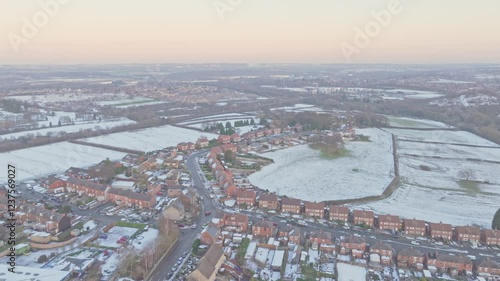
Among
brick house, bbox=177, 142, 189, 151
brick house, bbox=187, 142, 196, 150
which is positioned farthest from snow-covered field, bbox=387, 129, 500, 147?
brick house, bbox=177, 142, 189, 151

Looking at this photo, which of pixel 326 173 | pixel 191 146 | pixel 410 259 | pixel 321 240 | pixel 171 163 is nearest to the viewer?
pixel 410 259

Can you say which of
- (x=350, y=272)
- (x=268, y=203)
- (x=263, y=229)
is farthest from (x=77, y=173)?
(x=350, y=272)

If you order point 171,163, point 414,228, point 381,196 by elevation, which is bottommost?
point 381,196

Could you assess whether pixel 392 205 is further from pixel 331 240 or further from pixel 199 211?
pixel 199 211

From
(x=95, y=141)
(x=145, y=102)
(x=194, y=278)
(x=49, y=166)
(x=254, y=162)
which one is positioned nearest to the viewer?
(x=194, y=278)

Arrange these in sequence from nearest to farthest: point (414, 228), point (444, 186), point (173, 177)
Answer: point (414, 228) < point (173, 177) < point (444, 186)

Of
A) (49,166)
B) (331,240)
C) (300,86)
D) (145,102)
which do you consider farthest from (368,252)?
(300,86)

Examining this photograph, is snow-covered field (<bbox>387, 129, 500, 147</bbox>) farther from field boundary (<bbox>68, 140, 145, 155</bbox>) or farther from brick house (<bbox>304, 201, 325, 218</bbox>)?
field boundary (<bbox>68, 140, 145, 155</bbox>)

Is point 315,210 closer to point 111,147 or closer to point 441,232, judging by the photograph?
point 441,232
